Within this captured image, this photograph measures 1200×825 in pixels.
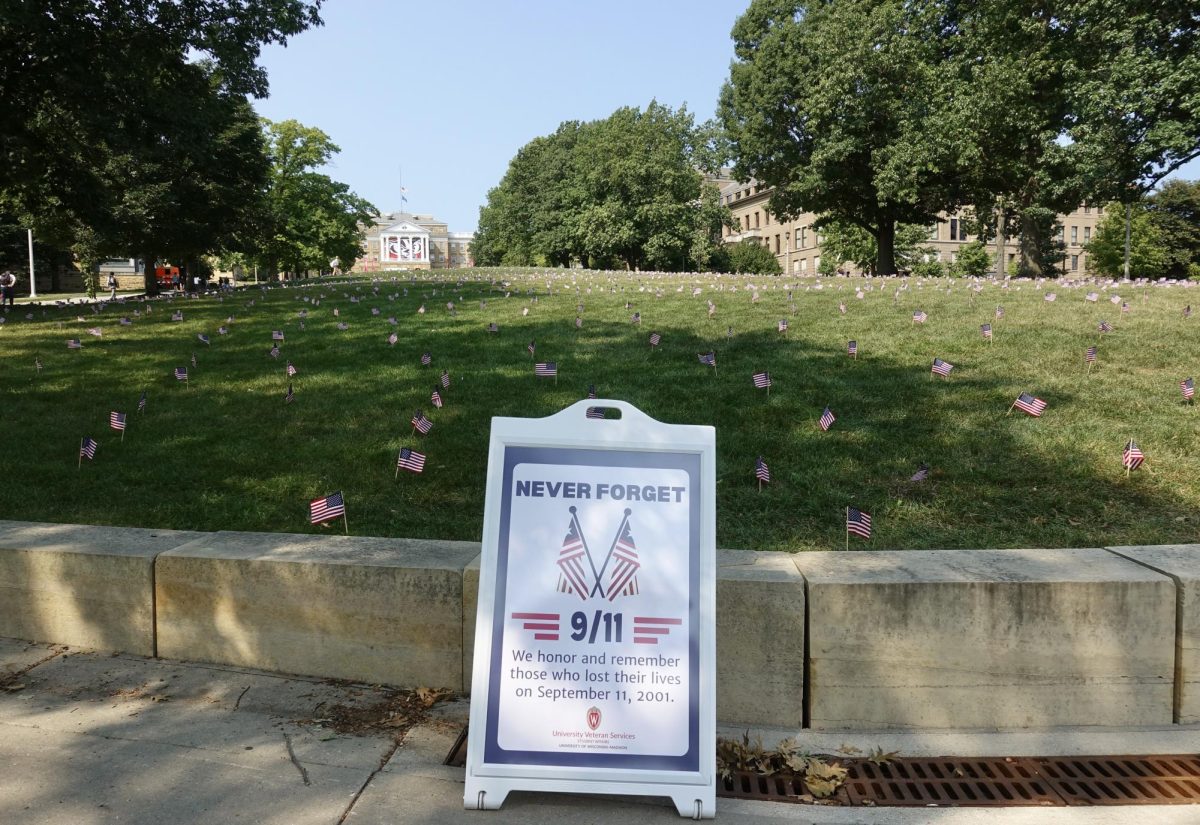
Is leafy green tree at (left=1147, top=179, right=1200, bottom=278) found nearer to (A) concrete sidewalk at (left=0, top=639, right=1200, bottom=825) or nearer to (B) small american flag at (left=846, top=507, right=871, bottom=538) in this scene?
(B) small american flag at (left=846, top=507, right=871, bottom=538)

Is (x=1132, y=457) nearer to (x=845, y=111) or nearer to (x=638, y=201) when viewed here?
(x=845, y=111)

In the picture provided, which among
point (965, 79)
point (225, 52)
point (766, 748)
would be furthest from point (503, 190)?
point (766, 748)

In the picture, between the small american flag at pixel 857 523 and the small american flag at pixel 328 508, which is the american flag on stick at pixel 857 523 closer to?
the small american flag at pixel 857 523

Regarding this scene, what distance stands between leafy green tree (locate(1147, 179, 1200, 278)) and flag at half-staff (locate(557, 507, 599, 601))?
299ft

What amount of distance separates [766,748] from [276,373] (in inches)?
321

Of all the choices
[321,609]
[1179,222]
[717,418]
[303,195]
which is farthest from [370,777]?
[1179,222]

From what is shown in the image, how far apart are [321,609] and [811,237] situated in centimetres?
9337

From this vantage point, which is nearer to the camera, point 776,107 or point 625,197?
point 776,107

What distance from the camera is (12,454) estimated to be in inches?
271

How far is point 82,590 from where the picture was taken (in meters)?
3.99

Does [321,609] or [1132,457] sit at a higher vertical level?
[1132,457]

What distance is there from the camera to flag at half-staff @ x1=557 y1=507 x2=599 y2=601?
2.98 meters

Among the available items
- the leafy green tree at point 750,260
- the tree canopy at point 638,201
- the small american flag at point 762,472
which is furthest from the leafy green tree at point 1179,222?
the small american flag at point 762,472

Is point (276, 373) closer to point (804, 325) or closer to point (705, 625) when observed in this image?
point (804, 325)
